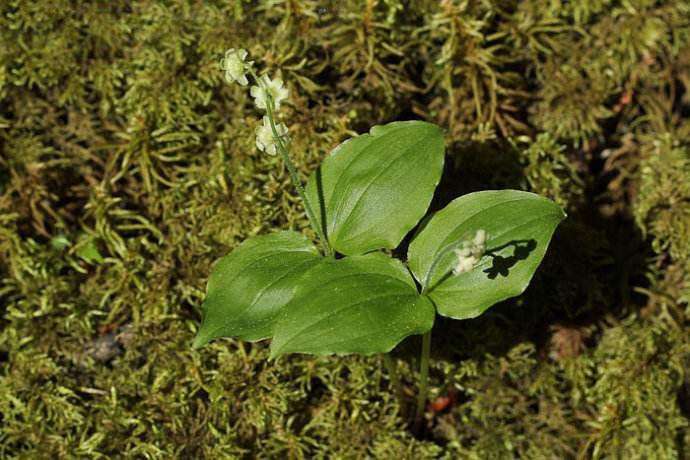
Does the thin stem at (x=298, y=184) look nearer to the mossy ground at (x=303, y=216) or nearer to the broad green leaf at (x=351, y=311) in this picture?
the broad green leaf at (x=351, y=311)

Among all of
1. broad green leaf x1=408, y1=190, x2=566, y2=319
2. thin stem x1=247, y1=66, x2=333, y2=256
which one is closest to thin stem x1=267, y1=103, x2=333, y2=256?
thin stem x1=247, y1=66, x2=333, y2=256

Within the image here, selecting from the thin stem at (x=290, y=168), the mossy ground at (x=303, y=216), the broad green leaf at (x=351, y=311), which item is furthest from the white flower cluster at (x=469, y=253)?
the mossy ground at (x=303, y=216)

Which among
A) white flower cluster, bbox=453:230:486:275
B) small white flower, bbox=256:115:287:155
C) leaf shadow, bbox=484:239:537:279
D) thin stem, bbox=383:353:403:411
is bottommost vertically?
thin stem, bbox=383:353:403:411

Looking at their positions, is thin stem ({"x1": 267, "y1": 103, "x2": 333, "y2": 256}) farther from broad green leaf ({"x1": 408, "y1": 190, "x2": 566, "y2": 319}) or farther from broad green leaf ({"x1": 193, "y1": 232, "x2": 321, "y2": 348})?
broad green leaf ({"x1": 408, "y1": 190, "x2": 566, "y2": 319})

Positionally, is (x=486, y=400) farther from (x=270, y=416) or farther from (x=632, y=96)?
(x=632, y=96)

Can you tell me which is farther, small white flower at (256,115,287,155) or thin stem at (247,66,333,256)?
small white flower at (256,115,287,155)

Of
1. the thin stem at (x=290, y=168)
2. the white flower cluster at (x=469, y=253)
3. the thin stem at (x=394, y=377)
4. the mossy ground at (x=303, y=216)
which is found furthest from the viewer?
A: the mossy ground at (x=303, y=216)

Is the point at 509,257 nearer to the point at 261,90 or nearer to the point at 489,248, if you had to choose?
the point at 489,248
